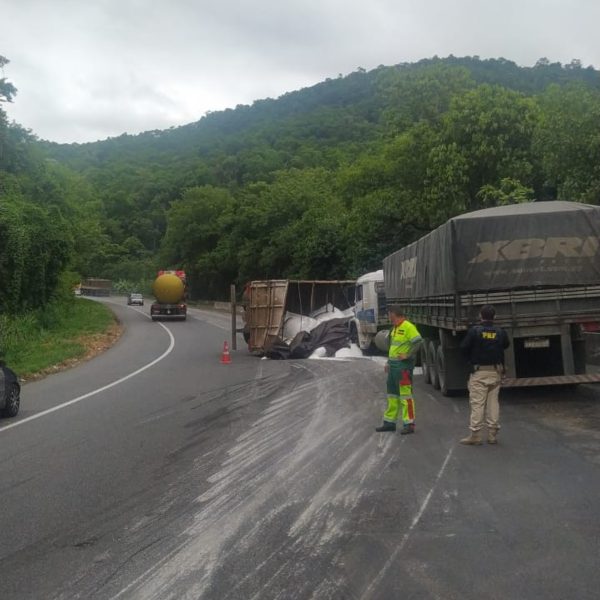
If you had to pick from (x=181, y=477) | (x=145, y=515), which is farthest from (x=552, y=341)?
(x=145, y=515)

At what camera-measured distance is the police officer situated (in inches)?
360

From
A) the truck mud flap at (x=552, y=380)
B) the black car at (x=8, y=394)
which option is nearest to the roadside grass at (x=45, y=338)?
the black car at (x=8, y=394)

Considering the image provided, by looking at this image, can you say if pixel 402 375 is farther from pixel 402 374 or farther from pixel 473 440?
pixel 473 440

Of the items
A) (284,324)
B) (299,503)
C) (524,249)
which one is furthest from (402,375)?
(284,324)

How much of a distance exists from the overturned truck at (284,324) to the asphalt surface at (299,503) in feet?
36.3

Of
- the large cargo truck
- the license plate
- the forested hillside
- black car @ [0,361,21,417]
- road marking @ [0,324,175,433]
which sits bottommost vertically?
road marking @ [0,324,175,433]

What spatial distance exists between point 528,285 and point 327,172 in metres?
59.9

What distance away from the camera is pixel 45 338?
3172cm

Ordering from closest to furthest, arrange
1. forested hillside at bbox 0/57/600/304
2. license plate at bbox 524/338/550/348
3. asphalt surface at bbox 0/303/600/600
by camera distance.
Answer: asphalt surface at bbox 0/303/600/600 → license plate at bbox 524/338/550/348 → forested hillside at bbox 0/57/600/304

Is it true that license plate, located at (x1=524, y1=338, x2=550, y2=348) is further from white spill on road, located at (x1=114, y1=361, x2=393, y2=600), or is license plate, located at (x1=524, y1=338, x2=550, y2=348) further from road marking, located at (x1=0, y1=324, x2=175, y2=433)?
road marking, located at (x1=0, y1=324, x2=175, y2=433)

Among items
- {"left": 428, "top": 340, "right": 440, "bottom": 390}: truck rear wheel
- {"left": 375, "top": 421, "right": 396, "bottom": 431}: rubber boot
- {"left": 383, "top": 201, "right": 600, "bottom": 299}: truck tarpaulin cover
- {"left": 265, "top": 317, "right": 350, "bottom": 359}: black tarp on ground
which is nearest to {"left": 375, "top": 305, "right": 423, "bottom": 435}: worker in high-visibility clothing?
{"left": 375, "top": 421, "right": 396, "bottom": 431}: rubber boot

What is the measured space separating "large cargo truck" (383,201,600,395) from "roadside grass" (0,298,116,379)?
483 inches

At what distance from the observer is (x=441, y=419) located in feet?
36.6

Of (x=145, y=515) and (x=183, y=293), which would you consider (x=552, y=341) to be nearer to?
(x=145, y=515)
